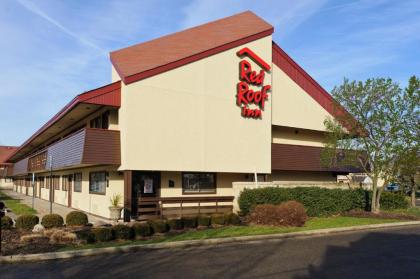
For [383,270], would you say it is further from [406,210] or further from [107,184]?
[406,210]

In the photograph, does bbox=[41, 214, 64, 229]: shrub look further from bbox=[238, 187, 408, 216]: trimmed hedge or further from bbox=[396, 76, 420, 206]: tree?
bbox=[396, 76, 420, 206]: tree

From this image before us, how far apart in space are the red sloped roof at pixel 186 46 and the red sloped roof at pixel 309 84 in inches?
78.1

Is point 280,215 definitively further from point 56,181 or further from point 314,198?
point 56,181

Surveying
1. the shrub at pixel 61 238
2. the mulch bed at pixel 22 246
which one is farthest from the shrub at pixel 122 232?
the mulch bed at pixel 22 246

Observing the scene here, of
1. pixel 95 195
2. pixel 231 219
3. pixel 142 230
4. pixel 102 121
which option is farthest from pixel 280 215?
pixel 95 195

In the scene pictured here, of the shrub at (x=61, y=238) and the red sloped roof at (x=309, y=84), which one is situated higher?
the red sloped roof at (x=309, y=84)

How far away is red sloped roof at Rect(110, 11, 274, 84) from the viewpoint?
20.0 m

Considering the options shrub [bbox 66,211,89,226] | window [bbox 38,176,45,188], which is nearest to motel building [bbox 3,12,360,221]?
shrub [bbox 66,211,89,226]

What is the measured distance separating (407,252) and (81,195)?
66.4 ft

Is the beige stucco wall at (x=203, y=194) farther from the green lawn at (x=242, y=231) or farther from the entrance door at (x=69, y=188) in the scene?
the entrance door at (x=69, y=188)

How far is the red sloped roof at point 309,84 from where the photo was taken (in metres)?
24.5

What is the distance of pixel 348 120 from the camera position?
2430 cm

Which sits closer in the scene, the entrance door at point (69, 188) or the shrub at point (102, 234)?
the shrub at point (102, 234)

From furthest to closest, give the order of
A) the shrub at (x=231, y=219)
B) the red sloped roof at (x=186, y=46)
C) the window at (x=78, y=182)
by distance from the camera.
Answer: the window at (x=78, y=182) < the red sloped roof at (x=186, y=46) < the shrub at (x=231, y=219)
